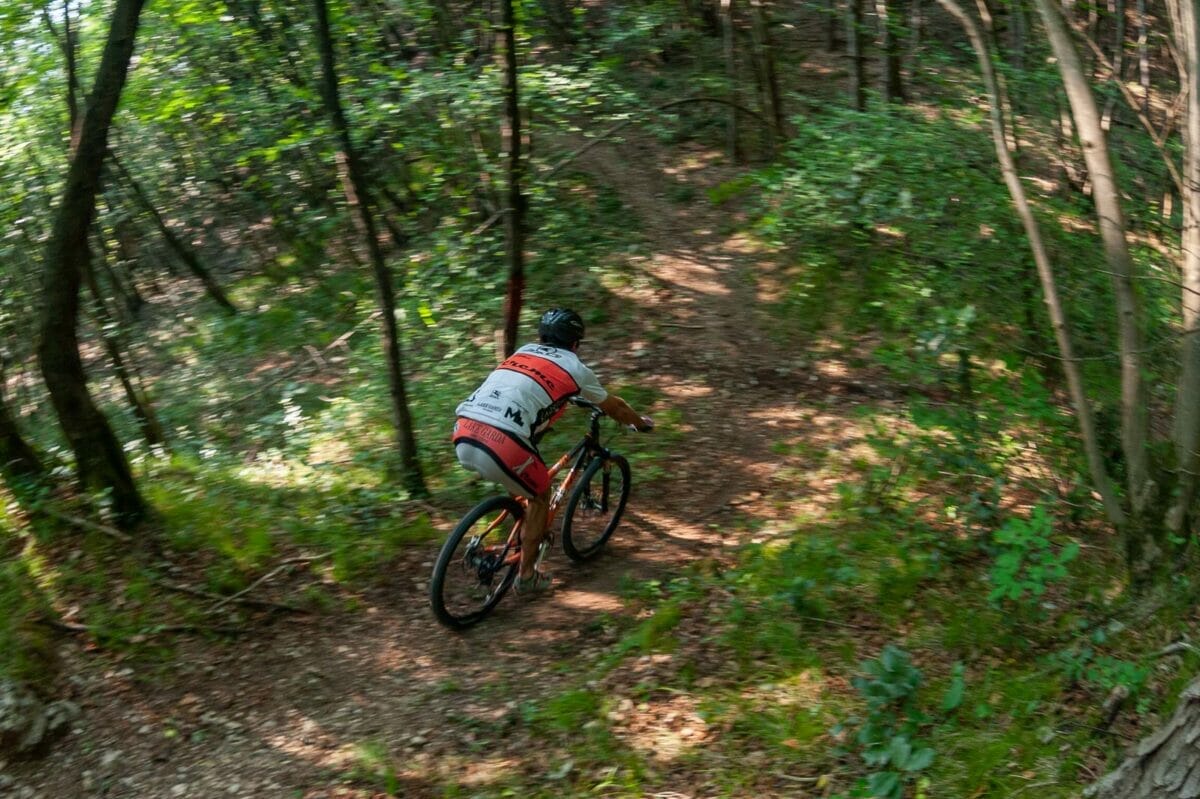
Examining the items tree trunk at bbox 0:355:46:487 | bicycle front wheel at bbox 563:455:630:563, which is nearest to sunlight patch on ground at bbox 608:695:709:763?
bicycle front wheel at bbox 563:455:630:563

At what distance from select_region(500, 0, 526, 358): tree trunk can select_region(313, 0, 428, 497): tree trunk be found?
104 centimetres

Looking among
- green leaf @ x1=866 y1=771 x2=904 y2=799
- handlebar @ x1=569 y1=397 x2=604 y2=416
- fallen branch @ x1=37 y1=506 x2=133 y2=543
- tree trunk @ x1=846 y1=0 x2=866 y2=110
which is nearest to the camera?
green leaf @ x1=866 y1=771 x2=904 y2=799

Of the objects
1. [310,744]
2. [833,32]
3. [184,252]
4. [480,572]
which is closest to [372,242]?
[480,572]

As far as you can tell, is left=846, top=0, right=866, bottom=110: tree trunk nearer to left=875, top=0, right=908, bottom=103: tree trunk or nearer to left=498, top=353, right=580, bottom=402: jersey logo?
left=875, top=0, right=908, bottom=103: tree trunk

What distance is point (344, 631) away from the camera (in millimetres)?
6180

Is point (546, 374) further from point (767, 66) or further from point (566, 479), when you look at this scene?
point (767, 66)

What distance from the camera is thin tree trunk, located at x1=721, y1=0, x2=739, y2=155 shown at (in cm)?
1402

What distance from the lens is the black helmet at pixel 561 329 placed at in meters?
6.22

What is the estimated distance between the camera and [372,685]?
564cm

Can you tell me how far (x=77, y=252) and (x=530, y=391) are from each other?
324cm

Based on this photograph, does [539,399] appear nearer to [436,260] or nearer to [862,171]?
[436,260]

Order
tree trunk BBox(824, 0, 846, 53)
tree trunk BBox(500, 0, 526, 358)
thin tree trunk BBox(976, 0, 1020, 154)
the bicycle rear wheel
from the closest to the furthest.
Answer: the bicycle rear wheel, tree trunk BBox(500, 0, 526, 358), thin tree trunk BBox(976, 0, 1020, 154), tree trunk BBox(824, 0, 846, 53)

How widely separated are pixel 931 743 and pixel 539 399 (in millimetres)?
3037

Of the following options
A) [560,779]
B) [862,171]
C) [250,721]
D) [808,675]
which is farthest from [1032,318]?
[250,721]
